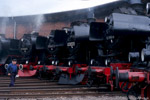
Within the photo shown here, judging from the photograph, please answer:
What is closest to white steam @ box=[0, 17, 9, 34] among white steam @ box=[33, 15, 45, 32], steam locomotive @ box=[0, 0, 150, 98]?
white steam @ box=[33, 15, 45, 32]

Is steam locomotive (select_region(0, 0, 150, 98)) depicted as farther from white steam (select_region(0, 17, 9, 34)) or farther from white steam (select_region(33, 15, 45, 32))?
white steam (select_region(0, 17, 9, 34))

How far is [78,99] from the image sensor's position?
5320mm

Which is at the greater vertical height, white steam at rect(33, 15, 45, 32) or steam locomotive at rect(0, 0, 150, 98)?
white steam at rect(33, 15, 45, 32)

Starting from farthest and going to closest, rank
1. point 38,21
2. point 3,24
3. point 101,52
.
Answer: point 38,21 < point 3,24 < point 101,52

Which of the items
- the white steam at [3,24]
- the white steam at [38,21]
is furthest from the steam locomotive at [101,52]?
the white steam at [3,24]

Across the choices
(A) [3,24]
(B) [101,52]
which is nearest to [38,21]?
(A) [3,24]

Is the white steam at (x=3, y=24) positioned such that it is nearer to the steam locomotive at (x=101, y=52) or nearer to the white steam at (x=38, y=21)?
the white steam at (x=38, y=21)

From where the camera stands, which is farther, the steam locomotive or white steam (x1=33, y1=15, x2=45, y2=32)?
white steam (x1=33, y1=15, x2=45, y2=32)

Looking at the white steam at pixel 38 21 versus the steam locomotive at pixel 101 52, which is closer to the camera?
the steam locomotive at pixel 101 52

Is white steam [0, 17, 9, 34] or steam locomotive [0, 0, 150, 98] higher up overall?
white steam [0, 17, 9, 34]

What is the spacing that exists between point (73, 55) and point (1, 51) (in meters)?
6.17

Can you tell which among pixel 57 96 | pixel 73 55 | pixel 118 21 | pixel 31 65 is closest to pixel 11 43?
pixel 31 65

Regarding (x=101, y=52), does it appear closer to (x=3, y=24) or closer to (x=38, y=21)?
(x=38, y=21)

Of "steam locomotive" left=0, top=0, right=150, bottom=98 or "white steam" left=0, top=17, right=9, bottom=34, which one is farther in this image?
"white steam" left=0, top=17, right=9, bottom=34
